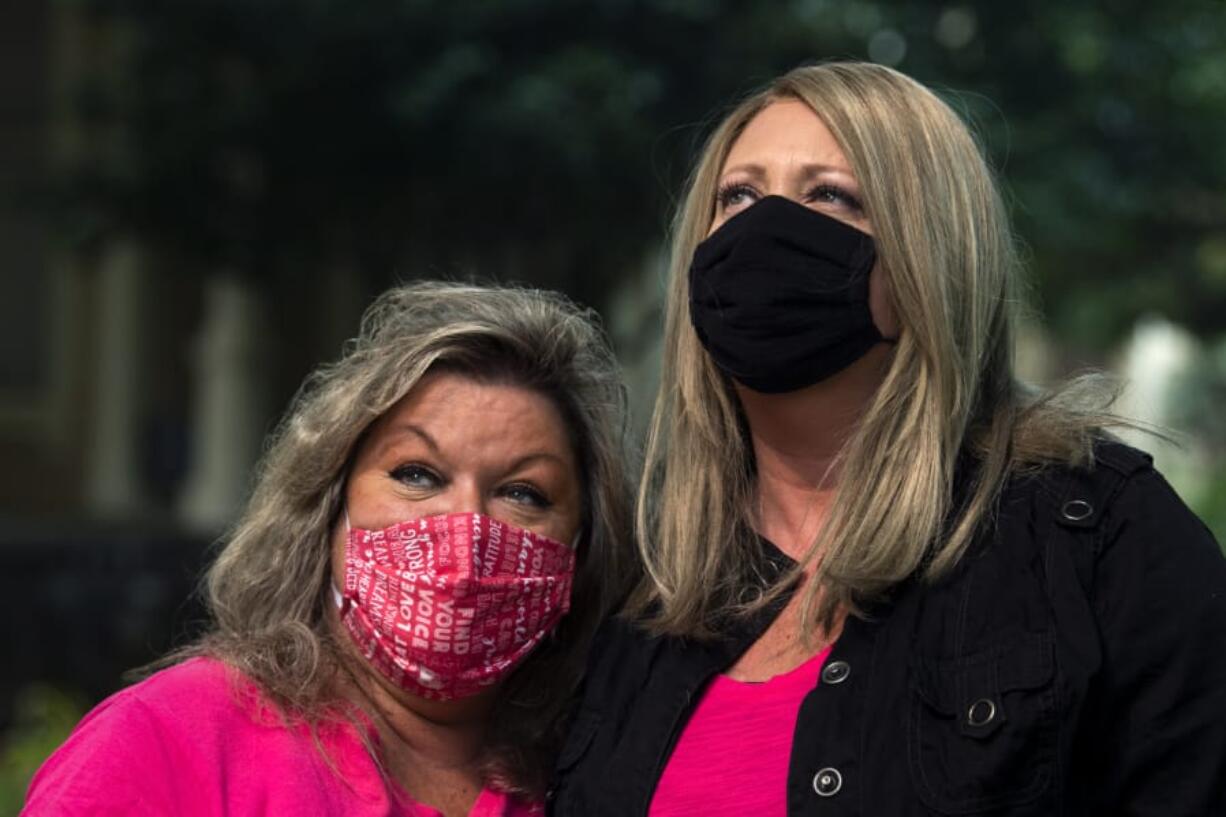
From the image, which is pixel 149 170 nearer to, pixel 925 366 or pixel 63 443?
pixel 63 443

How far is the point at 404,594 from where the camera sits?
2.87m

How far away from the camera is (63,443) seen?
43.2 ft

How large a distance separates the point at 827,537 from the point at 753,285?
386mm

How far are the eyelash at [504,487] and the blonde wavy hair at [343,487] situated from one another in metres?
0.11

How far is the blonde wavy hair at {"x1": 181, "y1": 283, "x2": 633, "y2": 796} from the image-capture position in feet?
9.96

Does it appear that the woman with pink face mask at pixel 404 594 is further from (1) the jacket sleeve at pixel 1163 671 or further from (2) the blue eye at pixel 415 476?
(1) the jacket sleeve at pixel 1163 671

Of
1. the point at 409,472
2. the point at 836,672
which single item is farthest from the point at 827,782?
the point at 409,472

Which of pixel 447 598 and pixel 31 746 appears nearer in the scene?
pixel 447 598

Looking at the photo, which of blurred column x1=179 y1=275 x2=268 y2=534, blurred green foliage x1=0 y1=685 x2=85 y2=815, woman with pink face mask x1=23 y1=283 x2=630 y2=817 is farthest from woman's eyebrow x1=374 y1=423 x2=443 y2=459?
blurred column x1=179 y1=275 x2=268 y2=534

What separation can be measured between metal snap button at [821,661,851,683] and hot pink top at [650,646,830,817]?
3 centimetres

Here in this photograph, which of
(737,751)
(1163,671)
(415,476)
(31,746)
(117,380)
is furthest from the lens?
(117,380)

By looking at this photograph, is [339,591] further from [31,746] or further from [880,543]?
[31,746]

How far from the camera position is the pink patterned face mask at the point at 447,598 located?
2.87m

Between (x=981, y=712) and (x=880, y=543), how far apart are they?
0.96 ft
